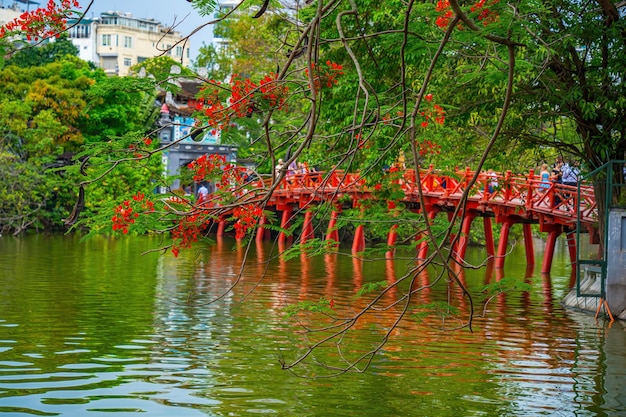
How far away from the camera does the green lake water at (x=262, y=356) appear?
11.1 metres

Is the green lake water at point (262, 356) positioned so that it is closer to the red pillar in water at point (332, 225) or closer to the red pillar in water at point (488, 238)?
the red pillar in water at point (332, 225)

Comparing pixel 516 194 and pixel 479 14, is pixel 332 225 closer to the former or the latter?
pixel 479 14

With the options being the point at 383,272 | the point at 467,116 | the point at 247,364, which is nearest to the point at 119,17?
the point at 383,272

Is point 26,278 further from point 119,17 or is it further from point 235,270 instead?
point 119,17

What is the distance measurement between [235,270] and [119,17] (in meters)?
95.4

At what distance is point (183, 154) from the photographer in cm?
5900

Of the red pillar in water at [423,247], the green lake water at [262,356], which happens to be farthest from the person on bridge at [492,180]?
the green lake water at [262,356]

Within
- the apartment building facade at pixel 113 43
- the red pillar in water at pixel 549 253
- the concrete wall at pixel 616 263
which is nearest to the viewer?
the concrete wall at pixel 616 263

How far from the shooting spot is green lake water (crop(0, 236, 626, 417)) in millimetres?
11094

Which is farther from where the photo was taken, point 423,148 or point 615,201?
point 615,201

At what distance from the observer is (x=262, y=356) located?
13883mm

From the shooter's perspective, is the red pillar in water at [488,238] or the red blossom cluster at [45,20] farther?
the red pillar in water at [488,238]

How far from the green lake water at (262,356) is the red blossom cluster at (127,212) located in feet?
3.08

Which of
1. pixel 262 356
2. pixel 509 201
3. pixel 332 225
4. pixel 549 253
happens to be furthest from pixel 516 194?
pixel 262 356
